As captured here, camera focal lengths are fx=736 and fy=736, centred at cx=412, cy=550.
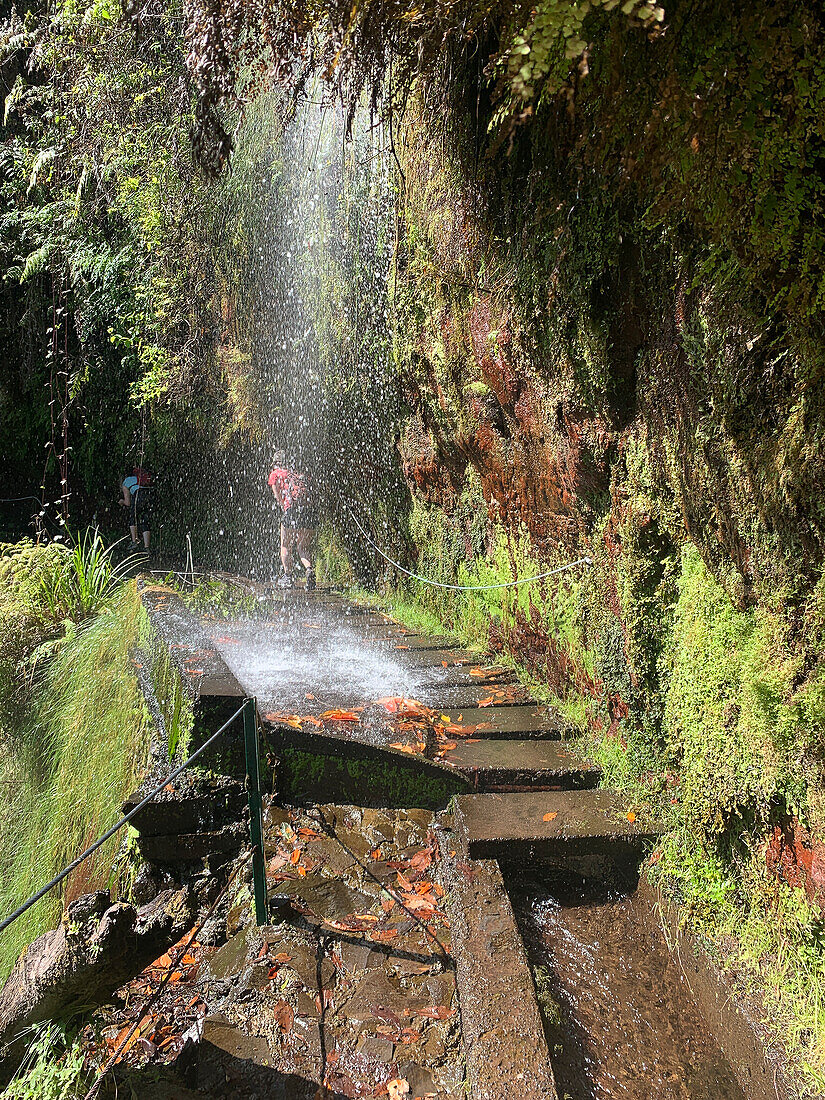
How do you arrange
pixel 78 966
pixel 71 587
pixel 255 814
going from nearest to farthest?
pixel 78 966 < pixel 255 814 < pixel 71 587

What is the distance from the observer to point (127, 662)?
489 cm

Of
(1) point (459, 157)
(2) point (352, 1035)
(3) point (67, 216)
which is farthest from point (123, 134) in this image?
(2) point (352, 1035)

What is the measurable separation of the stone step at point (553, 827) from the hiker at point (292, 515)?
600 centimetres

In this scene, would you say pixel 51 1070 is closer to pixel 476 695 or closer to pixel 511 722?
pixel 511 722

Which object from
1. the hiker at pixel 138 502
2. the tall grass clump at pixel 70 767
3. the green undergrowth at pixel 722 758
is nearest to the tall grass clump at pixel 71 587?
the tall grass clump at pixel 70 767

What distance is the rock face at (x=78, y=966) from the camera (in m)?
2.38

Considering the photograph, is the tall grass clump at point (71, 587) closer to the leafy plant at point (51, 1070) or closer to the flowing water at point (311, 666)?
the flowing water at point (311, 666)

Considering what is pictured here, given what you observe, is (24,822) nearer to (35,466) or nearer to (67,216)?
(67,216)

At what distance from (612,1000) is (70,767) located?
3674 millimetres

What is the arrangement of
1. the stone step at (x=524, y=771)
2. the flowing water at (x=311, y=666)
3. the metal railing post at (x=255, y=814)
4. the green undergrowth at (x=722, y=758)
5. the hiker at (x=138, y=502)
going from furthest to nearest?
1. the hiker at (x=138, y=502)
2. the flowing water at (x=311, y=666)
3. the stone step at (x=524, y=771)
4. the metal railing post at (x=255, y=814)
5. the green undergrowth at (x=722, y=758)

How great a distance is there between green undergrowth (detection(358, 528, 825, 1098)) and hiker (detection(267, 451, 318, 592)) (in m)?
5.56

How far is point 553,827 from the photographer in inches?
127

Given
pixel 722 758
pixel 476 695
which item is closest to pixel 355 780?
pixel 476 695

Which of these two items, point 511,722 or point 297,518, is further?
point 297,518
